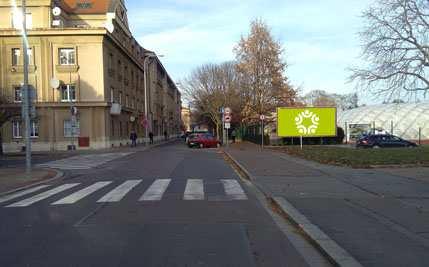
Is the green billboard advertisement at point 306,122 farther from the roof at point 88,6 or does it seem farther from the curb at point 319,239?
the curb at point 319,239

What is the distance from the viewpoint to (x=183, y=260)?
22.5 ft

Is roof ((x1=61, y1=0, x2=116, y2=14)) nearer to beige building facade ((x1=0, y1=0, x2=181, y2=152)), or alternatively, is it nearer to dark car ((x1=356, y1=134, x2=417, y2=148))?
beige building facade ((x1=0, y1=0, x2=181, y2=152))

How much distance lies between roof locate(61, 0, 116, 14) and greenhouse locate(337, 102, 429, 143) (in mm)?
31130

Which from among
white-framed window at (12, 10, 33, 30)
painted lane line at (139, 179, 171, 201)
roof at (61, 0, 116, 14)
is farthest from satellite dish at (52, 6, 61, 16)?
painted lane line at (139, 179, 171, 201)

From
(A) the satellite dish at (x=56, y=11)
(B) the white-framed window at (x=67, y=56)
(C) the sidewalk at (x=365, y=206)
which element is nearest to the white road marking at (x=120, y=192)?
(C) the sidewalk at (x=365, y=206)

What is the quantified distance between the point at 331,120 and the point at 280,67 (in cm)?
985

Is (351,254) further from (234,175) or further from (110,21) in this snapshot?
(110,21)

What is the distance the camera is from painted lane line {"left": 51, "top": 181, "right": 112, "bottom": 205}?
13.1m

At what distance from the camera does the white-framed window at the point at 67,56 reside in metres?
50.2

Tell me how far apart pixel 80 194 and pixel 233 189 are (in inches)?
169

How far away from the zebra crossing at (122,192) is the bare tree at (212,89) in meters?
50.2

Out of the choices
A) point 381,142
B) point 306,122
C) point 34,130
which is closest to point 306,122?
Answer: point 306,122

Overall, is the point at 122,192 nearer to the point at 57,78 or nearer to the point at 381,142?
the point at 381,142

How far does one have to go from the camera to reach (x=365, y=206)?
11.4 metres
